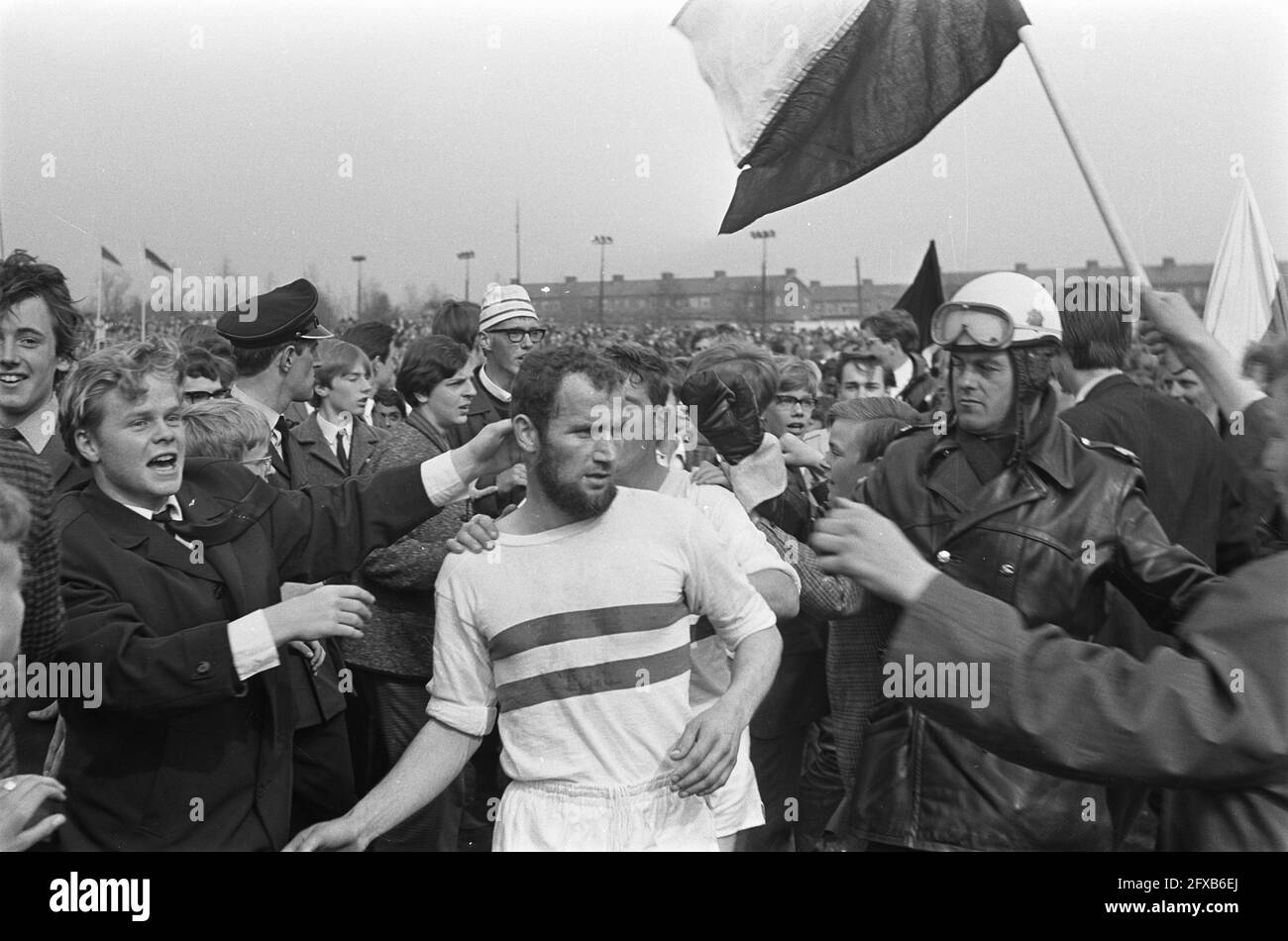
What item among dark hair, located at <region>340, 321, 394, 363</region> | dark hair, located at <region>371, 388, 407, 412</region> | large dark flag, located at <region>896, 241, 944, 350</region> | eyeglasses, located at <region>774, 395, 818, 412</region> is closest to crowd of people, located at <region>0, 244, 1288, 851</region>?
eyeglasses, located at <region>774, 395, 818, 412</region>

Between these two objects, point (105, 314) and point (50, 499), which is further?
point (105, 314)

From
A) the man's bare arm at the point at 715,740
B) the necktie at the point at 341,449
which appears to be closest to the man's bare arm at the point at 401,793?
the man's bare arm at the point at 715,740

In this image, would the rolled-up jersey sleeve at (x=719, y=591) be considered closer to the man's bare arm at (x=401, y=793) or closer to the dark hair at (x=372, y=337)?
the man's bare arm at (x=401, y=793)

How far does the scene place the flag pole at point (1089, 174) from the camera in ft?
12.8

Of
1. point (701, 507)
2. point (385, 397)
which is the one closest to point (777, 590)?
point (701, 507)

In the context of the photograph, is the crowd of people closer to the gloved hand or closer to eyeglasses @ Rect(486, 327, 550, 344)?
the gloved hand

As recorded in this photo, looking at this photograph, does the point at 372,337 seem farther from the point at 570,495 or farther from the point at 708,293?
the point at 570,495

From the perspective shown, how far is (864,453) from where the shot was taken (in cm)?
498

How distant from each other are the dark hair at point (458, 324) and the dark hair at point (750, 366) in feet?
6.68

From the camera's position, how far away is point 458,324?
659 centimetres
